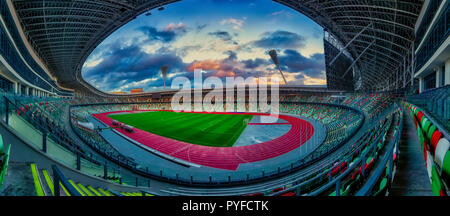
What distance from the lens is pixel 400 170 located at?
3965 millimetres

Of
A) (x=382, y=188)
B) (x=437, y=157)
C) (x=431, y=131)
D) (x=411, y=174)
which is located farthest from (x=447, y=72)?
(x=382, y=188)

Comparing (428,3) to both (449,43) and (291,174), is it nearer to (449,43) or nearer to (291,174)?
(449,43)

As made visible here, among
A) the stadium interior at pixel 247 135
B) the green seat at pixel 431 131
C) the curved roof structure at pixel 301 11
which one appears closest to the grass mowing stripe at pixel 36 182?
the stadium interior at pixel 247 135

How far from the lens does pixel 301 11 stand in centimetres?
3080

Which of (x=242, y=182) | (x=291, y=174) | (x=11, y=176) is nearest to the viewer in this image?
(x=11, y=176)

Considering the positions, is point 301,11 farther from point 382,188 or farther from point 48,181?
point 48,181

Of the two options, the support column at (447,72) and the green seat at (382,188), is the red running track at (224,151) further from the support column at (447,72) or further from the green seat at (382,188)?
the support column at (447,72)

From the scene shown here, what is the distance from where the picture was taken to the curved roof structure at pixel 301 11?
21922 mm

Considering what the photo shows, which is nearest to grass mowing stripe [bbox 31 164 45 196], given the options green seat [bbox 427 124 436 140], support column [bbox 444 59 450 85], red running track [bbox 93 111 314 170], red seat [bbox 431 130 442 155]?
red seat [bbox 431 130 442 155]

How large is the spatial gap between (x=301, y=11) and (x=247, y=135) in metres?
25.4

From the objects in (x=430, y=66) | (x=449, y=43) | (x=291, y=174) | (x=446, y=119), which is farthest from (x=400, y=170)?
(x=430, y=66)

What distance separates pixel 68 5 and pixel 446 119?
37.5 m

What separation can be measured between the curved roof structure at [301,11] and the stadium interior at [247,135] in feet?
0.60
